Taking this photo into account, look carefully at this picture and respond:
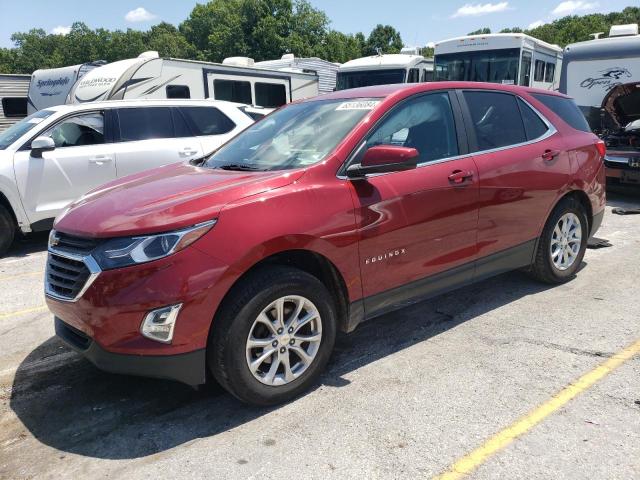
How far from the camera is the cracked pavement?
8.39ft

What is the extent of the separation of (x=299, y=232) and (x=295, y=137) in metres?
1.00

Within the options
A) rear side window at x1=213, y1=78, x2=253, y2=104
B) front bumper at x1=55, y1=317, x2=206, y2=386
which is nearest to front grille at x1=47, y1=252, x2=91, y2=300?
front bumper at x1=55, y1=317, x2=206, y2=386

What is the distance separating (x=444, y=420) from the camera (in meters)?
2.87

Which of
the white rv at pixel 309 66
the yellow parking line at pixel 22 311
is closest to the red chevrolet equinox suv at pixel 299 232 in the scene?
the yellow parking line at pixel 22 311

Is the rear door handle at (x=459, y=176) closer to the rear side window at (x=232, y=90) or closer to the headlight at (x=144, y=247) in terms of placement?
the headlight at (x=144, y=247)

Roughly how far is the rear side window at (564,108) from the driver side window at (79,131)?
17.6 feet

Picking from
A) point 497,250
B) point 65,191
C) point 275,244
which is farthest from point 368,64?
point 275,244

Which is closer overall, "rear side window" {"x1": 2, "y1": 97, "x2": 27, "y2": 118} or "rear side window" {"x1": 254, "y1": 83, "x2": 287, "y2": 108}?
"rear side window" {"x1": 254, "y1": 83, "x2": 287, "y2": 108}

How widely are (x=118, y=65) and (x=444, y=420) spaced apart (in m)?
10.8

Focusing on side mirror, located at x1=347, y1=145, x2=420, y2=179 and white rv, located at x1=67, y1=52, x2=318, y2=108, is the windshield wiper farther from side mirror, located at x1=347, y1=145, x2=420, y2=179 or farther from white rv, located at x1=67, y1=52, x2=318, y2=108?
white rv, located at x1=67, y1=52, x2=318, y2=108

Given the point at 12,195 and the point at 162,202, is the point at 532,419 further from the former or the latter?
the point at 12,195

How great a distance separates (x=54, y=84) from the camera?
13.6 metres

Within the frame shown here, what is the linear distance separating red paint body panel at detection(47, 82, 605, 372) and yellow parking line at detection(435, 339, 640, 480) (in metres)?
1.09

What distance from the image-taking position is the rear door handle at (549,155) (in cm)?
443
